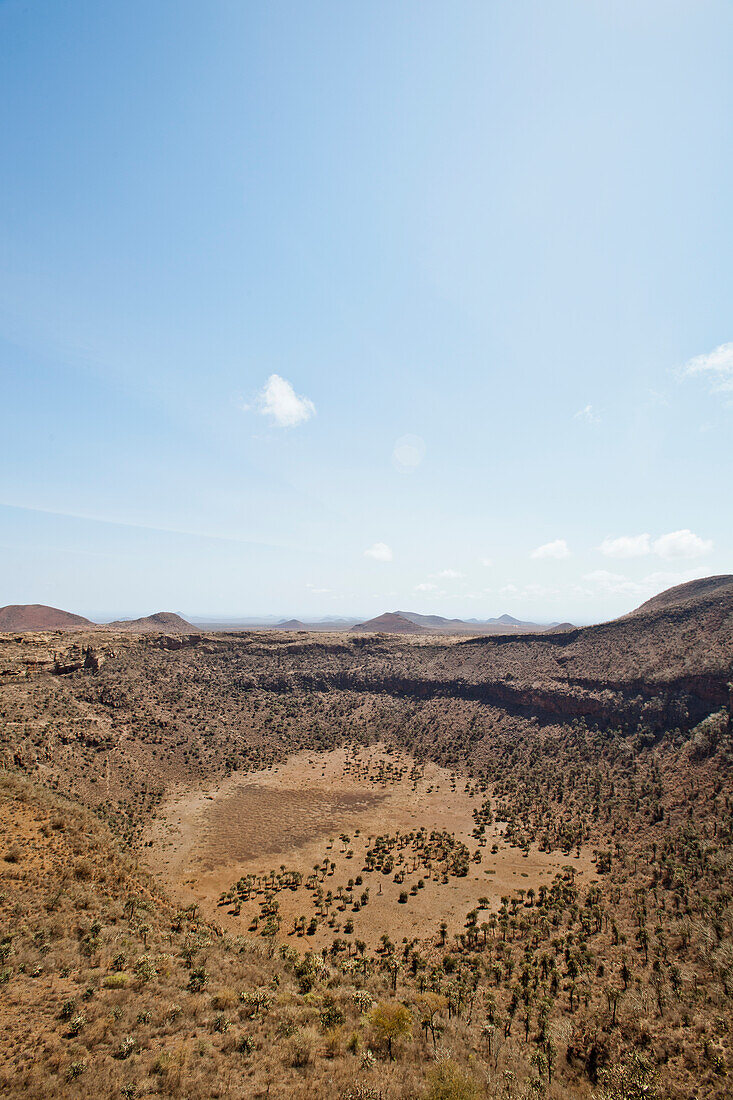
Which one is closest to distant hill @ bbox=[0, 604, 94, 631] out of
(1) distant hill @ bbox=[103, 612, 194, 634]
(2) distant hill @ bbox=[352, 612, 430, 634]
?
(1) distant hill @ bbox=[103, 612, 194, 634]

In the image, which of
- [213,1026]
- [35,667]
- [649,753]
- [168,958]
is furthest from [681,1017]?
[35,667]

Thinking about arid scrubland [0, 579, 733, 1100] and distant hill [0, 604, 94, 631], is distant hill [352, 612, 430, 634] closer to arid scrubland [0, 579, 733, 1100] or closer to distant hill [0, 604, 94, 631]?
distant hill [0, 604, 94, 631]

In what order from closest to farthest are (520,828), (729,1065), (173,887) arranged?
(729,1065) → (173,887) → (520,828)

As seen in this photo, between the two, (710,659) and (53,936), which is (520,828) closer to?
(710,659)

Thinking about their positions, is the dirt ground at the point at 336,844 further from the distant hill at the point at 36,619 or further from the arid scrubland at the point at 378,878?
the distant hill at the point at 36,619

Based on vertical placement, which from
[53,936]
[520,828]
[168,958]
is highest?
[53,936]

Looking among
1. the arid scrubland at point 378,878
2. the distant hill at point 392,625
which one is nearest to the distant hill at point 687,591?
the arid scrubland at point 378,878

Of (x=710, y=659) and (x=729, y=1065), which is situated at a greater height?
(x=710, y=659)
